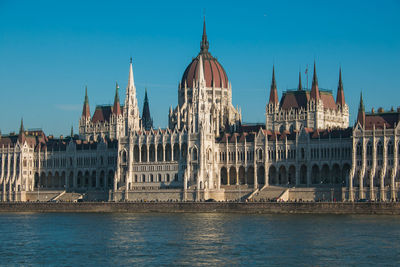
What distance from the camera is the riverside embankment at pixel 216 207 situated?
13125 centimetres

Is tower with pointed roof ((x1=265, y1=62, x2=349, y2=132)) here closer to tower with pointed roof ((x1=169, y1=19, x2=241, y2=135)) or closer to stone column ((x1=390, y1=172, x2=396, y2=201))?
tower with pointed roof ((x1=169, y1=19, x2=241, y2=135))

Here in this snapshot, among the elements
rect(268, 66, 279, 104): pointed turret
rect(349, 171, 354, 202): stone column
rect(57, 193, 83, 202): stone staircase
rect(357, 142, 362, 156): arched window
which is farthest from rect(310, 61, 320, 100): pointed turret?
rect(57, 193, 83, 202): stone staircase

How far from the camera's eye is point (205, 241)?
3681 inches

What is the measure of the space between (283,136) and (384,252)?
75.0 meters

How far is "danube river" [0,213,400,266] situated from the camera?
3157 inches

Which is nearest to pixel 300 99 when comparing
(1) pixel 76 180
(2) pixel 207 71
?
(2) pixel 207 71

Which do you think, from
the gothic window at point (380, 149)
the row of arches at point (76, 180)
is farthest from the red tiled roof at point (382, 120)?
the row of arches at point (76, 180)

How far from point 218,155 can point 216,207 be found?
20653 mm

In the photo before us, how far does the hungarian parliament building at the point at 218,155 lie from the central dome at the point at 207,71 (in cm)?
21

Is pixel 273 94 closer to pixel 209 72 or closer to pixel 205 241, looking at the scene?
pixel 209 72

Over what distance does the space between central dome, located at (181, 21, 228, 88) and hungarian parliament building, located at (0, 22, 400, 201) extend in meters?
0.21

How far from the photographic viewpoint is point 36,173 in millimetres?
185250

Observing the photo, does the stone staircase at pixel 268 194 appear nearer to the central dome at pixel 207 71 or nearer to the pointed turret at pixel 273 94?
the pointed turret at pixel 273 94

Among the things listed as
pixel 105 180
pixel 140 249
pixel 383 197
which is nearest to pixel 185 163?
pixel 105 180
